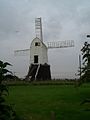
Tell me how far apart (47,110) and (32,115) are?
1268 millimetres

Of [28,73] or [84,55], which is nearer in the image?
[84,55]

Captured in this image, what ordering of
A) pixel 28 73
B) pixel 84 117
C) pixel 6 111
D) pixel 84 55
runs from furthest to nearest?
pixel 28 73 < pixel 84 55 < pixel 84 117 < pixel 6 111

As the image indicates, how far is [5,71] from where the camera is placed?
444 centimetres

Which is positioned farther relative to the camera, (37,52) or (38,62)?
(37,52)

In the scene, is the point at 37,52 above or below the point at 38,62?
above

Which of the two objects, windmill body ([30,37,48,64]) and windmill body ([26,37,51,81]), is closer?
windmill body ([26,37,51,81])

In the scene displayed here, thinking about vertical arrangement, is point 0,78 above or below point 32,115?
above

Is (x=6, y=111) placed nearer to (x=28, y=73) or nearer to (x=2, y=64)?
(x=2, y=64)

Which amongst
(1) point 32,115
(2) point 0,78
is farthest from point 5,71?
(1) point 32,115

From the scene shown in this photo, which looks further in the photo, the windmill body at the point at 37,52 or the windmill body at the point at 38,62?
the windmill body at the point at 37,52

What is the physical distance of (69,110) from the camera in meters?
14.2

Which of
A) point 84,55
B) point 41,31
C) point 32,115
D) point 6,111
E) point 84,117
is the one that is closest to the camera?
point 6,111

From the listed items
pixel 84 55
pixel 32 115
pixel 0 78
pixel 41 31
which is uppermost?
pixel 41 31

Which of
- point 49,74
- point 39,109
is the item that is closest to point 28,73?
point 49,74
